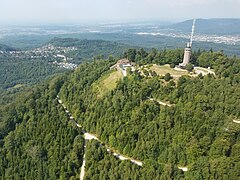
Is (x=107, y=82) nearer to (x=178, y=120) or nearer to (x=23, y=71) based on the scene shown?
(x=178, y=120)

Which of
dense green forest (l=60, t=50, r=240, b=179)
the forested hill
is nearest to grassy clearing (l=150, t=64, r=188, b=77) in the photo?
the forested hill

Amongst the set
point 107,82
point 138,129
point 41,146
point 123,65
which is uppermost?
point 123,65

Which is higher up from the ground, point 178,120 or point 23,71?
point 178,120

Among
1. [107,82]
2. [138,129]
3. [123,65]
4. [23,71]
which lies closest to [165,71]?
[107,82]

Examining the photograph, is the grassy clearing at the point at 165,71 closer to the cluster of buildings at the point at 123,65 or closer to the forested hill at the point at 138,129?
the forested hill at the point at 138,129

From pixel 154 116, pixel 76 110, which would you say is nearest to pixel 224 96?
pixel 154 116

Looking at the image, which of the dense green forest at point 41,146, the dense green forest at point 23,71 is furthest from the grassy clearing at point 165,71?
the dense green forest at point 23,71
